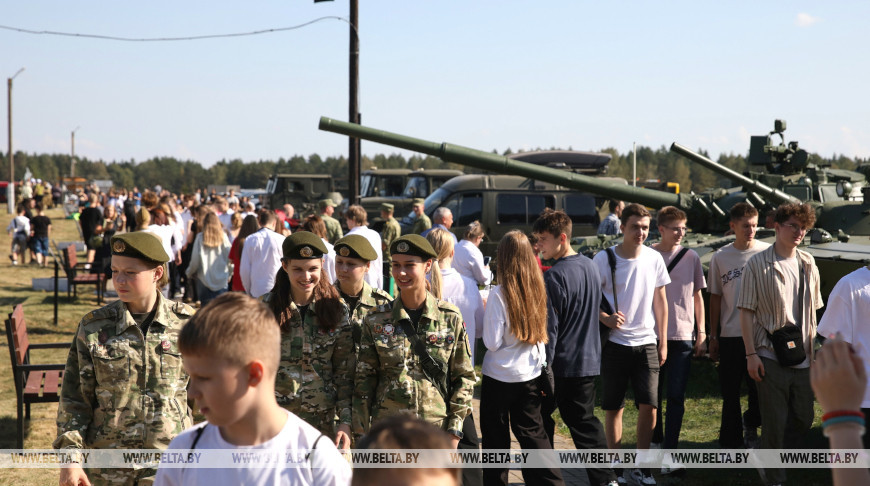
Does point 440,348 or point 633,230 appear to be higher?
point 633,230

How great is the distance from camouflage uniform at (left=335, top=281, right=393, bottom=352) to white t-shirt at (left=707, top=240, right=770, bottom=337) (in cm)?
321

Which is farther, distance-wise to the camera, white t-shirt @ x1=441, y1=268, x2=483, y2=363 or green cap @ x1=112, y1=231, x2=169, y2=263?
white t-shirt @ x1=441, y1=268, x2=483, y2=363

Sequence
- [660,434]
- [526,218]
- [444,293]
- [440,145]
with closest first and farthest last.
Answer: [444,293] → [660,434] → [440,145] → [526,218]

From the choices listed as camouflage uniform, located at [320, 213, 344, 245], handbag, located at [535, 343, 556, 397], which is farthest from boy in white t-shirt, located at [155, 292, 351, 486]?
camouflage uniform, located at [320, 213, 344, 245]

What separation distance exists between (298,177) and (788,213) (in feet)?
85.9

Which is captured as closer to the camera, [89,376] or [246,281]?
[89,376]

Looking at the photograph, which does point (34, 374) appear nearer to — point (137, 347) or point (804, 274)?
point (137, 347)

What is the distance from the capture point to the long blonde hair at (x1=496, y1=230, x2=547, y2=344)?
16.9ft

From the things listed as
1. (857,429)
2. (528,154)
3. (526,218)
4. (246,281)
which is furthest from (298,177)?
(857,429)

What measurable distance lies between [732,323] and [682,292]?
461 mm

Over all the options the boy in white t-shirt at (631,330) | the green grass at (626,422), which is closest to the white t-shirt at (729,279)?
the boy in white t-shirt at (631,330)

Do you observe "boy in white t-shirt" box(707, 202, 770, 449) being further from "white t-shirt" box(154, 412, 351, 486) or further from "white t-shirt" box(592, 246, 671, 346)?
"white t-shirt" box(154, 412, 351, 486)

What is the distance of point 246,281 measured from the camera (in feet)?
27.5

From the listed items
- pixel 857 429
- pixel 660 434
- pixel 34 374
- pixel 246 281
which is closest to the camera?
pixel 857 429
